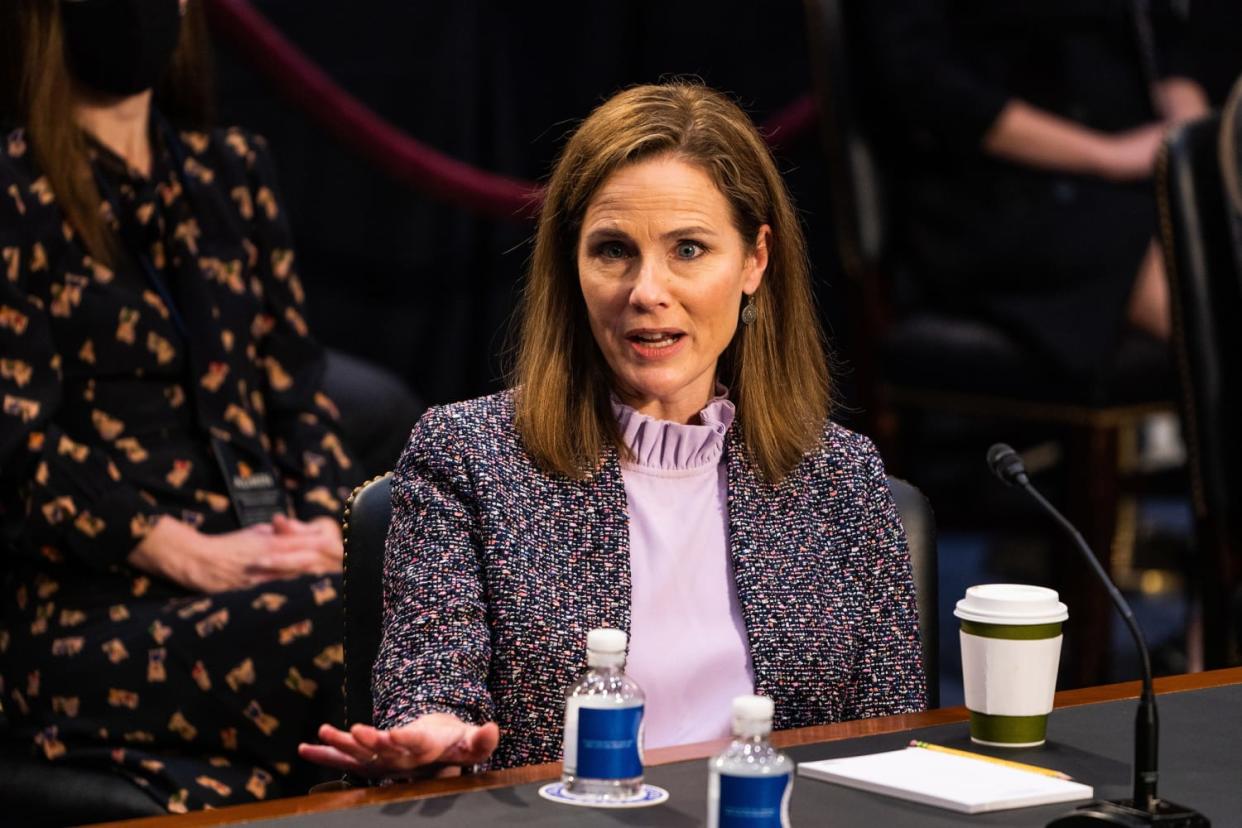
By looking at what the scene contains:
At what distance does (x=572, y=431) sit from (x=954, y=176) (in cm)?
215

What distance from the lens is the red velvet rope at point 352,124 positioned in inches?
175

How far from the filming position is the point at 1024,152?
3.98m

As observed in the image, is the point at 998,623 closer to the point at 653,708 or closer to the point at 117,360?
the point at 653,708

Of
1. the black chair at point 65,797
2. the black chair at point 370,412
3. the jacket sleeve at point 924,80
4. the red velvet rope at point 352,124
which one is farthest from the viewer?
the red velvet rope at point 352,124

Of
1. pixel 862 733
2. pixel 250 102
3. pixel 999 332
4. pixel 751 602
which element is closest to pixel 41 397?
pixel 751 602

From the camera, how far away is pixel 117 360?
9.45ft

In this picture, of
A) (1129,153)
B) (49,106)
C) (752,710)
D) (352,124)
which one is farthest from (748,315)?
(352,124)

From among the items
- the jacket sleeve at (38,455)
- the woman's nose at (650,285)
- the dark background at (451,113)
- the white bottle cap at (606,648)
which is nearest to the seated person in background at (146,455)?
the jacket sleeve at (38,455)

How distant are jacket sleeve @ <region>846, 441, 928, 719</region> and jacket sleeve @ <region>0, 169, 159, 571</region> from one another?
3.85 ft

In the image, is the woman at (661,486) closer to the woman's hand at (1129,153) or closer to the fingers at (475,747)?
the fingers at (475,747)

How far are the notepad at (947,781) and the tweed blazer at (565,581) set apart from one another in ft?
1.27

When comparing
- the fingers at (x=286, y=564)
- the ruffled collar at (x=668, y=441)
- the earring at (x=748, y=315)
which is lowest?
the fingers at (x=286, y=564)

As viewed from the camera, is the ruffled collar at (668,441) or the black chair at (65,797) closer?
the ruffled collar at (668,441)

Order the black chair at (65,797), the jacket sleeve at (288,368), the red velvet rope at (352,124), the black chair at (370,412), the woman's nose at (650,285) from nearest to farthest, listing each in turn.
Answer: the woman's nose at (650,285) < the black chair at (65,797) < the jacket sleeve at (288,368) < the black chair at (370,412) < the red velvet rope at (352,124)
